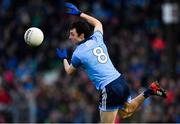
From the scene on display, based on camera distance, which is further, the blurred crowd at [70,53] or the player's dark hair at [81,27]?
the blurred crowd at [70,53]

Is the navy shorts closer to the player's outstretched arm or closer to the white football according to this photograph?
the player's outstretched arm

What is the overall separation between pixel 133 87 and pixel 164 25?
178 inches

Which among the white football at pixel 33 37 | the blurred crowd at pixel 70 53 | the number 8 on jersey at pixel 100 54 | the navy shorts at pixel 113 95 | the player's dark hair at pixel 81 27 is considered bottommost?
the blurred crowd at pixel 70 53

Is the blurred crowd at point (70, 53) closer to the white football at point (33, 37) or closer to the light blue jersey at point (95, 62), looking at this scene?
the white football at point (33, 37)

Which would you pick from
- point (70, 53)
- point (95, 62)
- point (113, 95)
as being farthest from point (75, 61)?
point (70, 53)

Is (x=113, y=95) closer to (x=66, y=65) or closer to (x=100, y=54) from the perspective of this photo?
(x=100, y=54)

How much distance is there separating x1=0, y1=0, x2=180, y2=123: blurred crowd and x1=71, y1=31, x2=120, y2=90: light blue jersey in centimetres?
579

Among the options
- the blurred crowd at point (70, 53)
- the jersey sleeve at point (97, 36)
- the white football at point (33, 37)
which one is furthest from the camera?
the blurred crowd at point (70, 53)

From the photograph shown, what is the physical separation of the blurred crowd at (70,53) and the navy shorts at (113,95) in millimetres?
5680

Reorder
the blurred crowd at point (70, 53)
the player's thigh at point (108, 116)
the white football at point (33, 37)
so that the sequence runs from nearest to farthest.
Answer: the player's thigh at point (108, 116) < the white football at point (33, 37) < the blurred crowd at point (70, 53)

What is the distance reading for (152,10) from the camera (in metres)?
24.9

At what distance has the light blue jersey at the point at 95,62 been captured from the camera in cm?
1328

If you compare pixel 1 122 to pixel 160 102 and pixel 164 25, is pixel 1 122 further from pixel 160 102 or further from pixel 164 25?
pixel 164 25

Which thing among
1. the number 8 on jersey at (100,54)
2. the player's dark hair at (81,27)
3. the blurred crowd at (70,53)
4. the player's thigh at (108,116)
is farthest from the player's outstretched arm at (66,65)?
the blurred crowd at (70,53)
